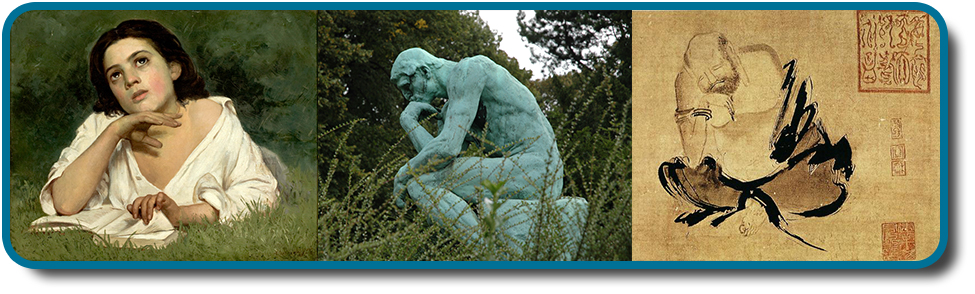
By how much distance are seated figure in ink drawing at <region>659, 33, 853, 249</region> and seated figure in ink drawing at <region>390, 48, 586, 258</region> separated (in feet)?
2.73

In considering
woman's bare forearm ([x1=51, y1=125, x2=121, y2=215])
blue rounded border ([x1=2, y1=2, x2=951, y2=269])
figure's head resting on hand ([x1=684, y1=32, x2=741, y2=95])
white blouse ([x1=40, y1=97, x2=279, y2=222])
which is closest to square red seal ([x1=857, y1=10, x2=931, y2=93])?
blue rounded border ([x1=2, y1=2, x2=951, y2=269])

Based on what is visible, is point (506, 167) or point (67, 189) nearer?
point (67, 189)

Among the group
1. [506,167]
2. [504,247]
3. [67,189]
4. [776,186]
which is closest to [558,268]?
[504,247]

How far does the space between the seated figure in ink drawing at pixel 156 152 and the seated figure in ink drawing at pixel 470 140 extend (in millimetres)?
980

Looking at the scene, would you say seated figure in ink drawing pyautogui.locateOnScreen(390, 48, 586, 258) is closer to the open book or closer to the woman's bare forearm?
the open book

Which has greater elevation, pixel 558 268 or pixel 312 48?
pixel 312 48

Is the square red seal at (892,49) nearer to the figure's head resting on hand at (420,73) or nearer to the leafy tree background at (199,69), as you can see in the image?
the figure's head resting on hand at (420,73)

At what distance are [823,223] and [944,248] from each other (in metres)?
0.67

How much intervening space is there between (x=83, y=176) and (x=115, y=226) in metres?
0.34

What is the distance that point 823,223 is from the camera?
5754 mm

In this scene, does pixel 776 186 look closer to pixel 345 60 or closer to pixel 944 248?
pixel 944 248

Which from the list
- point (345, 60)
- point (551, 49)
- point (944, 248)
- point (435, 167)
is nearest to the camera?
point (944, 248)

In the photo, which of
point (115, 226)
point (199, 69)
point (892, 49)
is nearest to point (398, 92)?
point (199, 69)

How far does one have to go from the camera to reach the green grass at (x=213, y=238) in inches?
224
